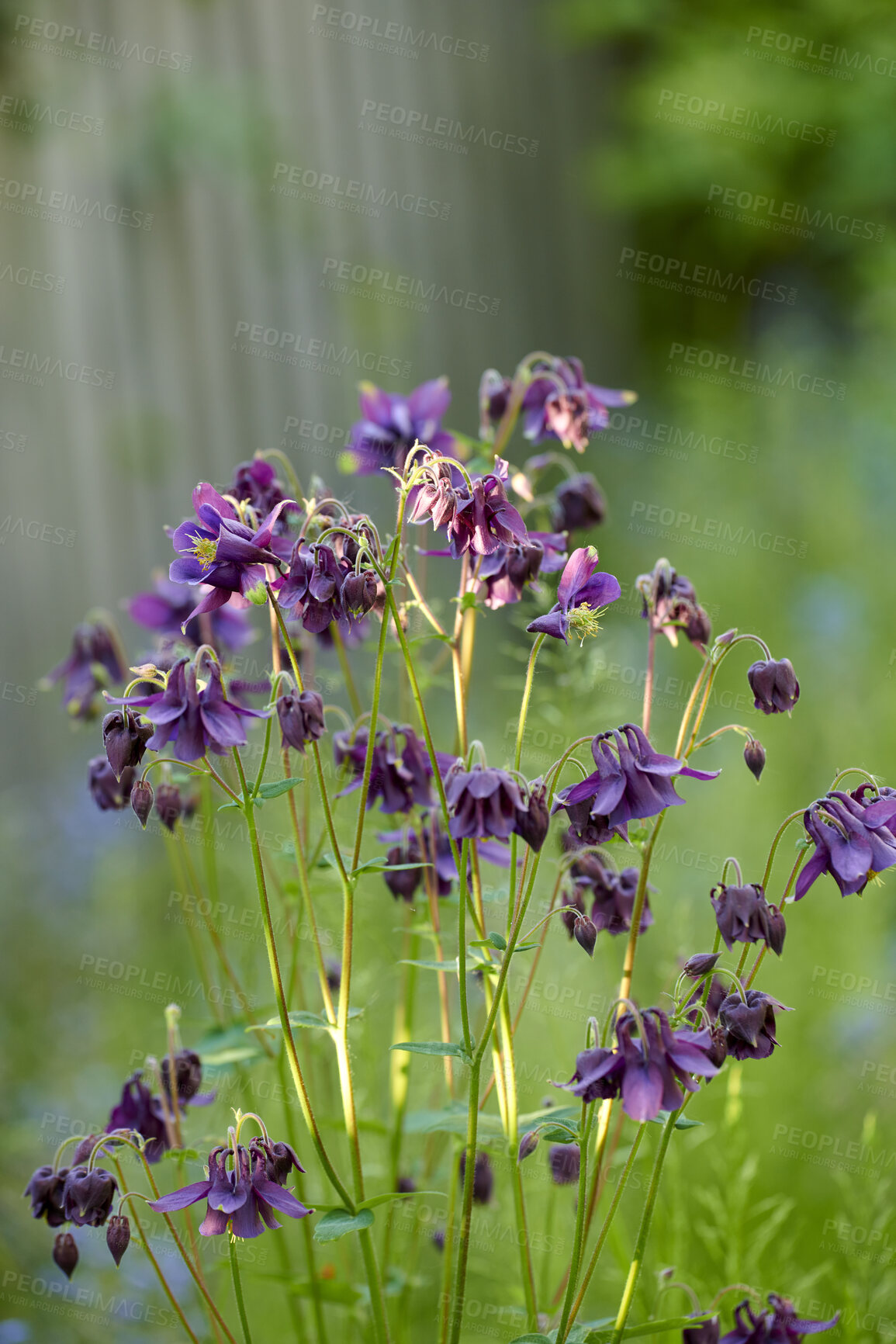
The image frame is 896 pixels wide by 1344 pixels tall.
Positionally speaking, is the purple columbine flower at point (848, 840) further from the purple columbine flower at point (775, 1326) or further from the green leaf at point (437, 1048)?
the purple columbine flower at point (775, 1326)

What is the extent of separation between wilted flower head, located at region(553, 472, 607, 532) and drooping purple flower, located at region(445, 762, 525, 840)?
0.57 metres

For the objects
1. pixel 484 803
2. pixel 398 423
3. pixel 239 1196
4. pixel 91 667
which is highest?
pixel 398 423

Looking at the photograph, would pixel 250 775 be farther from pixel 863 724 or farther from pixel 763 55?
pixel 763 55

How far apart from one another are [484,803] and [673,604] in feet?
1.21

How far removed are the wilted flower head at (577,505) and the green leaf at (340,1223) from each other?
2.77ft

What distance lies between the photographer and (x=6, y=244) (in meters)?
4.29

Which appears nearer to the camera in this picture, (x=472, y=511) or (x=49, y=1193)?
(x=472, y=511)

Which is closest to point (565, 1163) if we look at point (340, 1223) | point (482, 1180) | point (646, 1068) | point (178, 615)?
point (482, 1180)

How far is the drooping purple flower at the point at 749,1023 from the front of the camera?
3.49ft

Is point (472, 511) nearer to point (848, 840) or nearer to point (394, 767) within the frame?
point (394, 767)

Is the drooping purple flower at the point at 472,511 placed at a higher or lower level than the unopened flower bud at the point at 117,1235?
higher

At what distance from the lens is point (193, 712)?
1.13 meters

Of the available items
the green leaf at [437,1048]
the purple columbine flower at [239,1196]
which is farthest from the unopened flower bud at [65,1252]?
the green leaf at [437,1048]

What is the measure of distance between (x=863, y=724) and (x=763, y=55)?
3.74 metres
